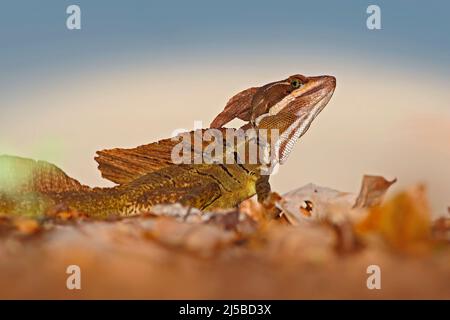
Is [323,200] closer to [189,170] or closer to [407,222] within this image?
[407,222]

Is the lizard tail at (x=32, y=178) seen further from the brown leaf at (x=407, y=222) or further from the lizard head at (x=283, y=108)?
the brown leaf at (x=407, y=222)

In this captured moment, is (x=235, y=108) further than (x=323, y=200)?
Yes

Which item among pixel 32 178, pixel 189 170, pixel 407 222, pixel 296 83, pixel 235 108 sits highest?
pixel 296 83

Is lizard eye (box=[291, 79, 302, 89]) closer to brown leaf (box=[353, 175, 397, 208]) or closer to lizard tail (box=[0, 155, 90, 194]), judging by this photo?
lizard tail (box=[0, 155, 90, 194])

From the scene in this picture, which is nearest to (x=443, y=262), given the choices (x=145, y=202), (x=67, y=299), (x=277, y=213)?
(x=67, y=299)

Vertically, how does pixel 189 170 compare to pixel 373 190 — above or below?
above

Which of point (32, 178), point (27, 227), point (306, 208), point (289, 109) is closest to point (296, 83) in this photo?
point (289, 109)

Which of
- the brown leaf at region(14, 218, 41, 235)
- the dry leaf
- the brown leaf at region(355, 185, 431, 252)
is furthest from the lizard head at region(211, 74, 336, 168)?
the brown leaf at region(355, 185, 431, 252)
